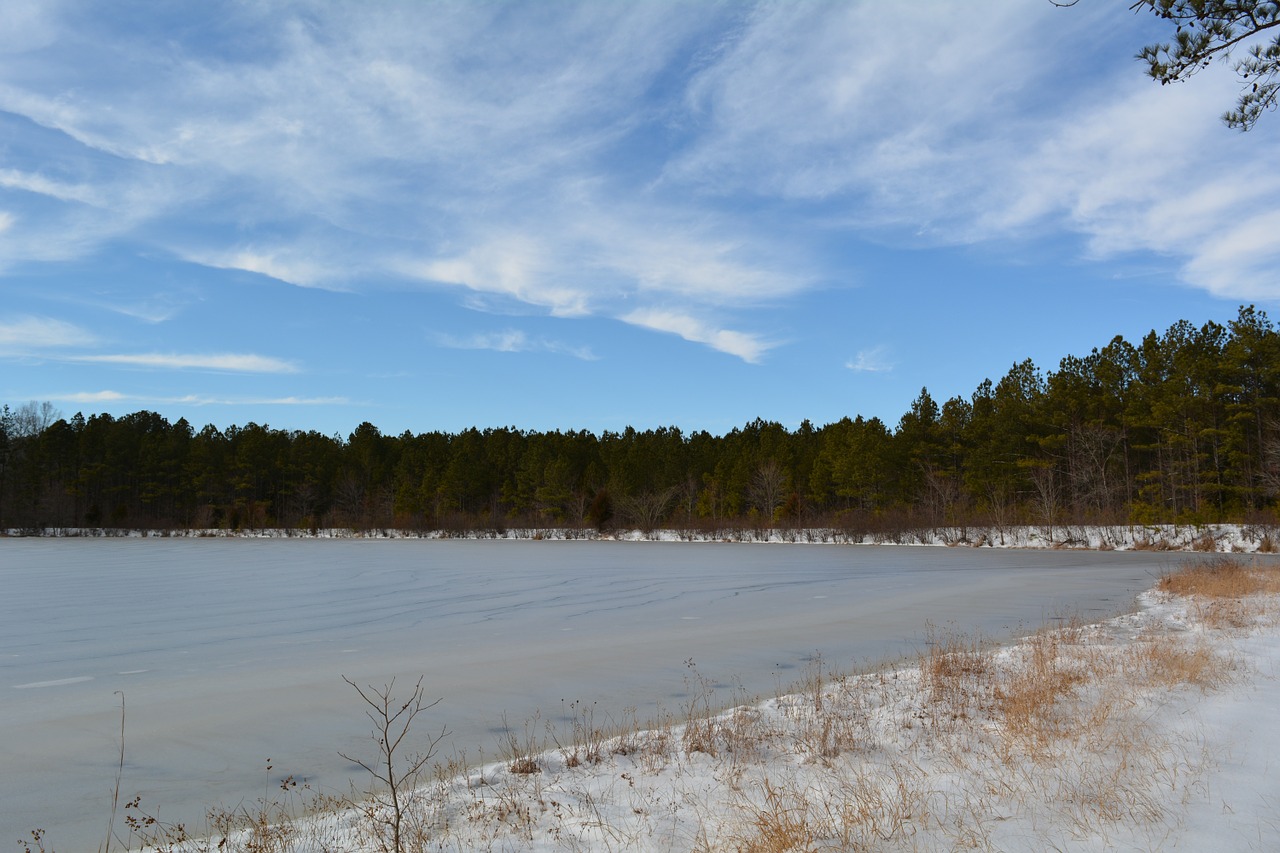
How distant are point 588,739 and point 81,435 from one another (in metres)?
108

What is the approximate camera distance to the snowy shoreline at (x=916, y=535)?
121 feet

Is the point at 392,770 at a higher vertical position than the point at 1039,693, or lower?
lower

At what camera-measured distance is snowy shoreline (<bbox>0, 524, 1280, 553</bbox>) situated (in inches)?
1457

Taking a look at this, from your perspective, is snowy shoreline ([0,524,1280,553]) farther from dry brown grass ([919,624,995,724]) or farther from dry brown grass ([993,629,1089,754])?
dry brown grass ([919,624,995,724])

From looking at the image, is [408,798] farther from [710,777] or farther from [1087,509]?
[1087,509]

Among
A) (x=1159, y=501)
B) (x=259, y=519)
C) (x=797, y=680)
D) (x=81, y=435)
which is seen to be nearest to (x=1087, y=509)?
(x=1159, y=501)

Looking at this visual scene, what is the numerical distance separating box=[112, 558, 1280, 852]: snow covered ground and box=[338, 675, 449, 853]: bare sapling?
0.06 m

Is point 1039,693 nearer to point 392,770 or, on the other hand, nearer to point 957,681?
point 957,681

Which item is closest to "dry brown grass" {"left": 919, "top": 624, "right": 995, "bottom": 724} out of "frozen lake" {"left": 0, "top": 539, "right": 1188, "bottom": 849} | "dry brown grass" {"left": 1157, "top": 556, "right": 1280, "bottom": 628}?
"frozen lake" {"left": 0, "top": 539, "right": 1188, "bottom": 849}

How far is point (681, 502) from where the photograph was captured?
84.9 metres

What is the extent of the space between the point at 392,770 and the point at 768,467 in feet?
221

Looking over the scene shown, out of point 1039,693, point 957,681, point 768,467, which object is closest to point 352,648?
point 957,681

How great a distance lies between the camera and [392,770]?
6531 millimetres

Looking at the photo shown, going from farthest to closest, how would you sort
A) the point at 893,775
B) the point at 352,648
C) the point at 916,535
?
the point at 916,535 < the point at 352,648 < the point at 893,775
